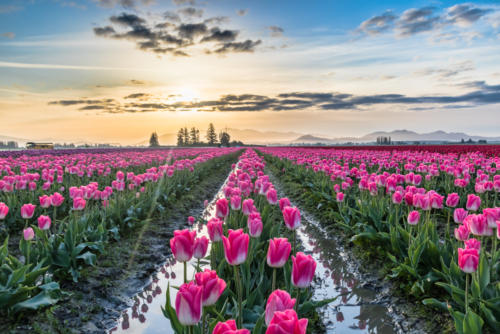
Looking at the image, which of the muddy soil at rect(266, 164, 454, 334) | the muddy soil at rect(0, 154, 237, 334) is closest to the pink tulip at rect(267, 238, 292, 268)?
the muddy soil at rect(266, 164, 454, 334)

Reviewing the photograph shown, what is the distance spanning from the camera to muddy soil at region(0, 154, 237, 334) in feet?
11.6

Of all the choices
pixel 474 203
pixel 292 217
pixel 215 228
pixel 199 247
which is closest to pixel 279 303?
pixel 199 247

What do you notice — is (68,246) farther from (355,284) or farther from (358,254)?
(358,254)

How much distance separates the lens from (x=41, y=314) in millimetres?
3625

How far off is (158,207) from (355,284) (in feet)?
18.2

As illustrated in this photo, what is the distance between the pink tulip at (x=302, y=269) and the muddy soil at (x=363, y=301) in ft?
6.35

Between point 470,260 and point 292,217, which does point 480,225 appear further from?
point 292,217

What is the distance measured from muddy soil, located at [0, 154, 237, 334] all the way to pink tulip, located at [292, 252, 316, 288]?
266cm

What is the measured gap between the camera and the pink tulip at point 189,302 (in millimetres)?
1628

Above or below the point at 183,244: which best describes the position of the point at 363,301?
below

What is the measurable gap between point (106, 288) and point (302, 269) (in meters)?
3.51

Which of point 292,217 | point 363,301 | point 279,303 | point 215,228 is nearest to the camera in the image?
point 279,303

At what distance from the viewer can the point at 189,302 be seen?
1.65 metres

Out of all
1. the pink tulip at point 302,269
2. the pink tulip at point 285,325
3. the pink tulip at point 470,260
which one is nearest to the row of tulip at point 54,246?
the pink tulip at point 302,269
